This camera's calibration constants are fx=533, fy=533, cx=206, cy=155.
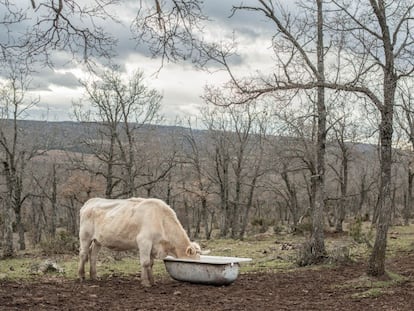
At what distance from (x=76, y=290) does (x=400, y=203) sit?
71382 mm

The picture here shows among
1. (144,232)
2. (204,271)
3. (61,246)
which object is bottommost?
(61,246)

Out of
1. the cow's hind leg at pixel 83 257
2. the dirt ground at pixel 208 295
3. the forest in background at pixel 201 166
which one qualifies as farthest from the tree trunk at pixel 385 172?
the forest in background at pixel 201 166

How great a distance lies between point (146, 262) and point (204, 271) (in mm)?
1321

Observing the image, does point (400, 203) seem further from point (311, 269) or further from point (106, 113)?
point (311, 269)

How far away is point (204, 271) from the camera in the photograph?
1152 cm

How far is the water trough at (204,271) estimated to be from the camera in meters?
11.4

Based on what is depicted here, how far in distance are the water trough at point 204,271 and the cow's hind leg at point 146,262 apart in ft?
1.45

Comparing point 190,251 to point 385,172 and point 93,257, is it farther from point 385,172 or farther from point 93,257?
point 385,172

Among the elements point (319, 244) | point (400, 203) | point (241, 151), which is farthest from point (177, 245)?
point (400, 203)

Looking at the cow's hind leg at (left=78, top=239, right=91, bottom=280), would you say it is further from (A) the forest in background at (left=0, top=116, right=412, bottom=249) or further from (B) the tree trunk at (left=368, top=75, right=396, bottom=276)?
(A) the forest in background at (left=0, top=116, right=412, bottom=249)

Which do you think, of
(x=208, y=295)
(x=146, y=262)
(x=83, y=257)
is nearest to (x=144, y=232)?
(x=146, y=262)

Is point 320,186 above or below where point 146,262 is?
above

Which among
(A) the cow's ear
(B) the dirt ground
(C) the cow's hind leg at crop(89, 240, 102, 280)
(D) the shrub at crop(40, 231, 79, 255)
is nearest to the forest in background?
(D) the shrub at crop(40, 231, 79, 255)

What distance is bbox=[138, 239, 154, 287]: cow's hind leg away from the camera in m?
11.8
